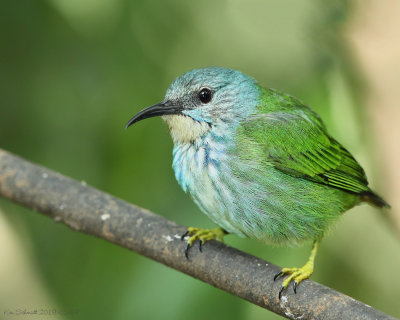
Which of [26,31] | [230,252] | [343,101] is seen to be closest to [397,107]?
[343,101]

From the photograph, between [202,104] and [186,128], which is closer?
[186,128]

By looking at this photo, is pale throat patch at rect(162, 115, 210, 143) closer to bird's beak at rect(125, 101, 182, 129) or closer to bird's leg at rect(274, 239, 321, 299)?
bird's beak at rect(125, 101, 182, 129)

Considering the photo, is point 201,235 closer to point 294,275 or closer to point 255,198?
point 255,198

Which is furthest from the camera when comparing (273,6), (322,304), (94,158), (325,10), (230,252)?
(273,6)

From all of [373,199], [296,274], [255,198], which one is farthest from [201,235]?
[373,199]

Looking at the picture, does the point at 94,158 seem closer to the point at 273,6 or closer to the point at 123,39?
the point at 123,39

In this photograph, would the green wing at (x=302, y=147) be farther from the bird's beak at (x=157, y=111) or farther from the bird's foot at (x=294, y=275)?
the bird's foot at (x=294, y=275)

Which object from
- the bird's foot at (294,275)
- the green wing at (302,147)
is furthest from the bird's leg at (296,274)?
the green wing at (302,147)
